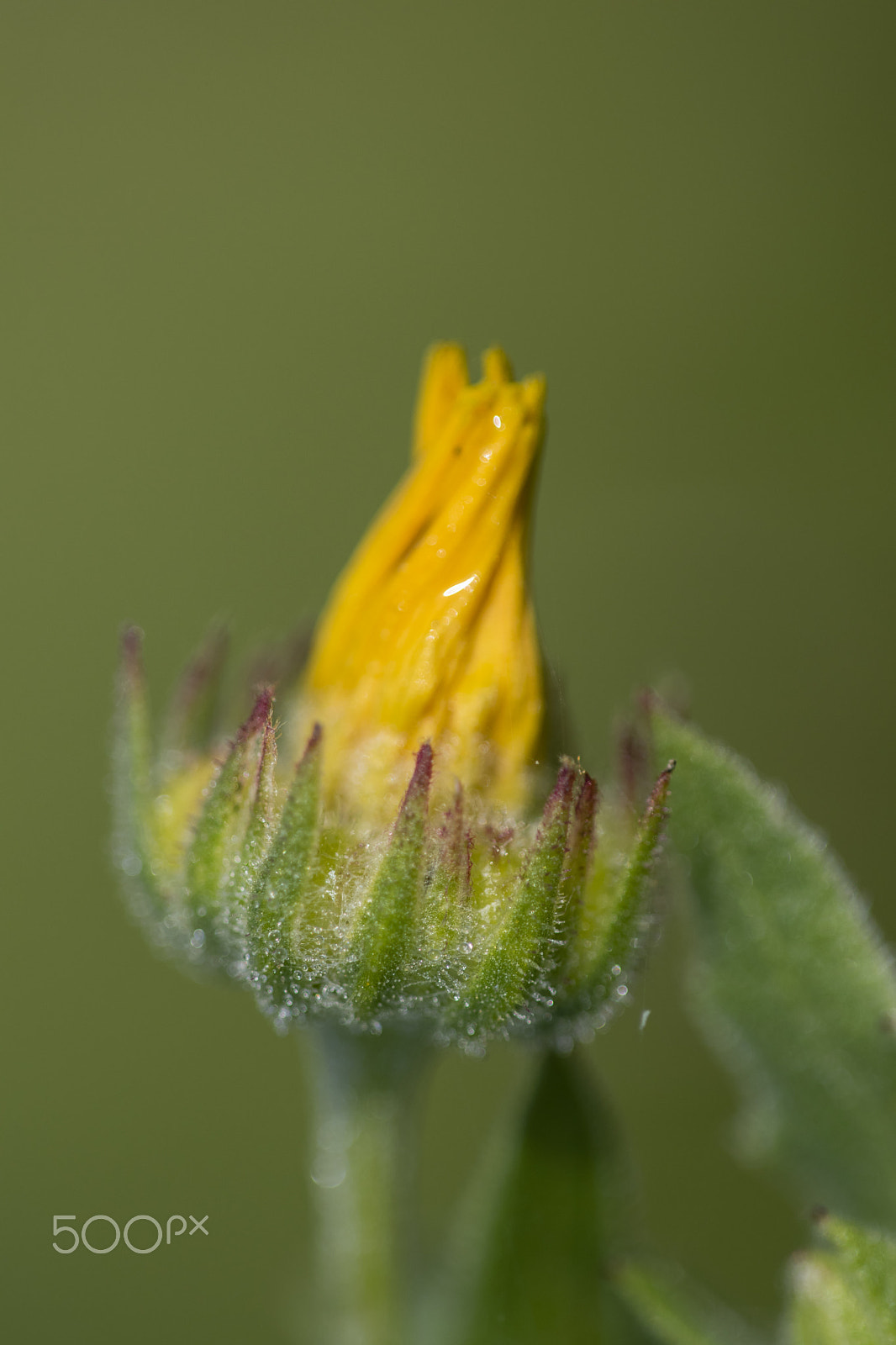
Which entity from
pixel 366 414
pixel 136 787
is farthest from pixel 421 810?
pixel 366 414

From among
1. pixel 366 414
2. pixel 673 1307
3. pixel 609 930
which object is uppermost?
pixel 366 414

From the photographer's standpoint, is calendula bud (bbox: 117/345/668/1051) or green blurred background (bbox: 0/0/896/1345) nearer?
calendula bud (bbox: 117/345/668/1051)

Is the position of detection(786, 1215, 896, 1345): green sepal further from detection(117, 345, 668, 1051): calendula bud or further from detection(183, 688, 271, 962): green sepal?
detection(183, 688, 271, 962): green sepal

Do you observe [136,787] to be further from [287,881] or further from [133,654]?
[287,881]

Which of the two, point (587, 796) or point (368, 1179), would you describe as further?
point (368, 1179)

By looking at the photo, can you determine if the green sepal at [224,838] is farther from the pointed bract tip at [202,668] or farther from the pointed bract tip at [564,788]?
the pointed bract tip at [564,788]

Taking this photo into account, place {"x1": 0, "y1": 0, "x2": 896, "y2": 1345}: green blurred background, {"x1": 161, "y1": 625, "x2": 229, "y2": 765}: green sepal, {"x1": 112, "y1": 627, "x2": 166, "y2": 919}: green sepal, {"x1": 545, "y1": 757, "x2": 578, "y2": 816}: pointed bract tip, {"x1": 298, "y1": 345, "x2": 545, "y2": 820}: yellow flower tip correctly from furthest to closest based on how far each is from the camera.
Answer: {"x1": 0, "y1": 0, "x2": 896, "y2": 1345}: green blurred background
{"x1": 161, "y1": 625, "x2": 229, "y2": 765}: green sepal
{"x1": 112, "y1": 627, "x2": 166, "y2": 919}: green sepal
{"x1": 298, "y1": 345, "x2": 545, "y2": 820}: yellow flower tip
{"x1": 545, "y1": 757, "x2": 578, "y2": 816}: pointed bract tip

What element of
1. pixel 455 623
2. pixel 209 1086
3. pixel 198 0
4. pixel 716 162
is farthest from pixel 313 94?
pixel 455 623

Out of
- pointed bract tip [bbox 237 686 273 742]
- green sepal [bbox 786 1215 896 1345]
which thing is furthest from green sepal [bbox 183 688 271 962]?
green sepal [bbox 786 1215 896 1345]
